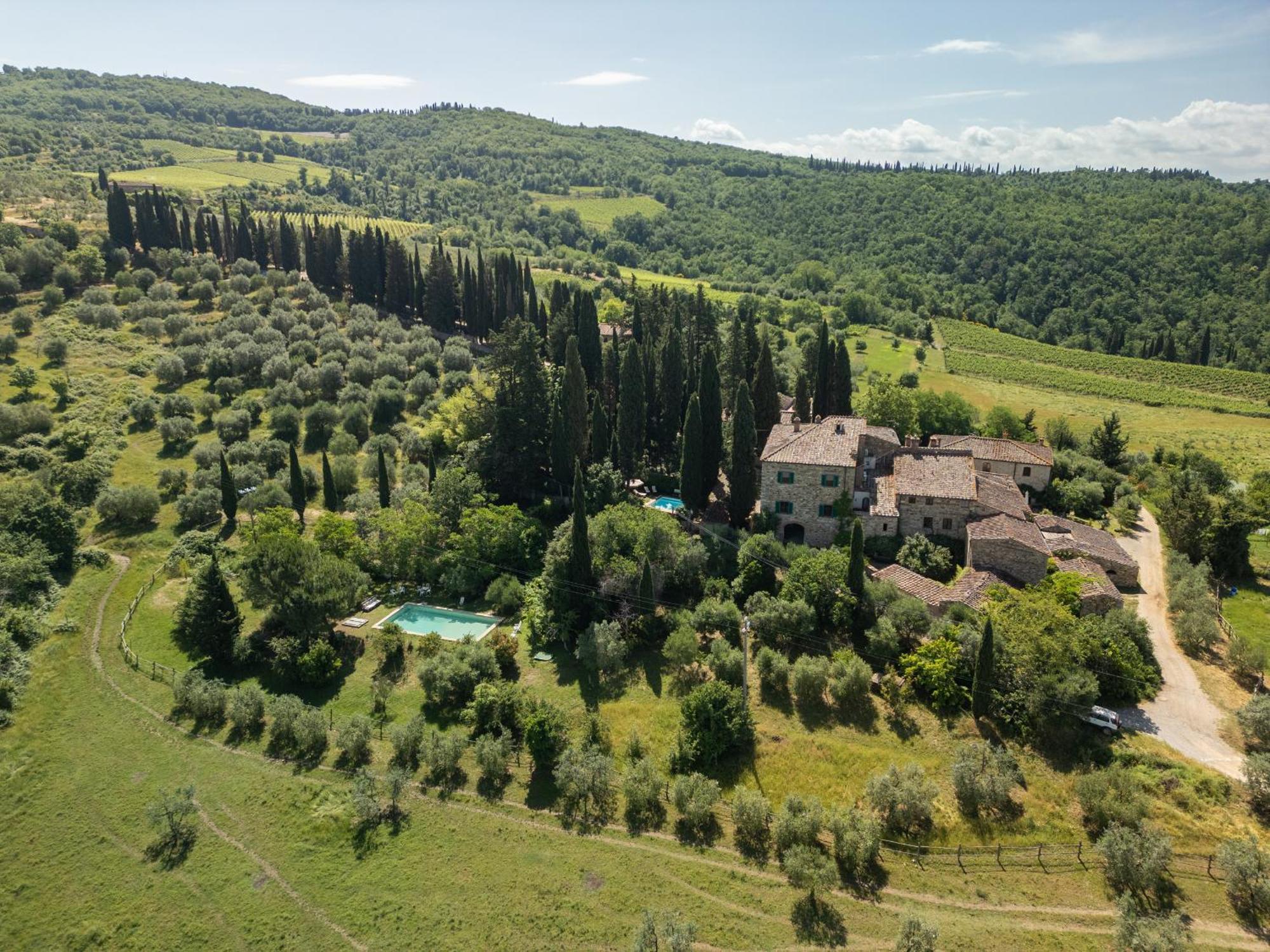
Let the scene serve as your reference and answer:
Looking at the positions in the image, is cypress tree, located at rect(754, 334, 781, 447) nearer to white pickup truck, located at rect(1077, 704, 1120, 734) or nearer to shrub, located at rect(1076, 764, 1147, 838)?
white pickup truck, located at rect(1077, 704, 1120, 734)

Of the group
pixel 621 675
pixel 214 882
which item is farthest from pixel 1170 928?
pixel 214 882

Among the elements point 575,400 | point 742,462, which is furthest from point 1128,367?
point 575,400

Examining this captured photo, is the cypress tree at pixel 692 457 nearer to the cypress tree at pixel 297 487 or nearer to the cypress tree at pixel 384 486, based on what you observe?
the cypress tree at pixel 384 486

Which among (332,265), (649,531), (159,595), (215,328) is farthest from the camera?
(332,265)

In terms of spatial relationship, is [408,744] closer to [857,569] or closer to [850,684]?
[850,684]

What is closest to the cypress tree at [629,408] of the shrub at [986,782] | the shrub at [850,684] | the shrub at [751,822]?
the shrub at [850,684]

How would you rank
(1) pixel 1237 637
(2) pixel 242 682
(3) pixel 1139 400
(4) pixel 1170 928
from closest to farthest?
(4) pixel 1170 928, (1) pixel 1237 637, (2) pixel 242 682, (3) pixel 1139 400

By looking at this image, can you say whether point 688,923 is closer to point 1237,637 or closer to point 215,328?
point 1237,637
